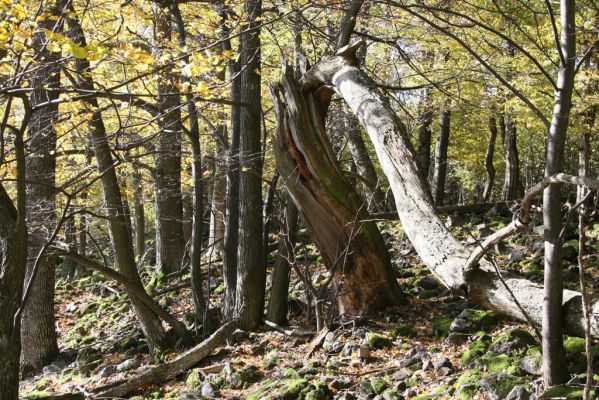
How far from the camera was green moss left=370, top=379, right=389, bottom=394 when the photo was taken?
4.87m

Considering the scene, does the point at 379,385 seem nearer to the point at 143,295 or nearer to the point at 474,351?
the point at 474,351

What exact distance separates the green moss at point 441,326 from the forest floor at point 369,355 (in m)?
0.02

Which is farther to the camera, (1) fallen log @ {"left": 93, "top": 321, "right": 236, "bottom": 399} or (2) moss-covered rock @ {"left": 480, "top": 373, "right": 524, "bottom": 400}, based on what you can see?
(1) fallen log @ {"left": 93, "top": 321, "right": 236, "bottom": 399}

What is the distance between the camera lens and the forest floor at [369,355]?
14.9 feet

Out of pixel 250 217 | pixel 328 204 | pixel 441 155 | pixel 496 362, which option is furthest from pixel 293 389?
pixel 441 155

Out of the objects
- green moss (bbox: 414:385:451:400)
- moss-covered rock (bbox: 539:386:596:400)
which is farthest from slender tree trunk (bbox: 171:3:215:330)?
moss-covered rock (bbox: 539:386:596:400)

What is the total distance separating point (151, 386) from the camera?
6844mm

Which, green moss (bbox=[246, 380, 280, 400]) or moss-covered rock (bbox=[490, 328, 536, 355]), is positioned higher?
moss-covered rock (bbox=[490, 328, 536, 355])

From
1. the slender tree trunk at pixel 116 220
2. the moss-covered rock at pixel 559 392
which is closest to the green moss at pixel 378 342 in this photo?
the moss-covered rock at pixel 559 392

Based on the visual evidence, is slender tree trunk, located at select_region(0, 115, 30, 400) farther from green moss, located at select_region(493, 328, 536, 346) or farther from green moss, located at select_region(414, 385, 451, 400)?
green moss, located at select_region(493, 328, 536, 346)

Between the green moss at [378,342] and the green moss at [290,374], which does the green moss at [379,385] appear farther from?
the green moss at [378,342]

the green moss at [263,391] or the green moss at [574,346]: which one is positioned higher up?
the green moss at [574,346]

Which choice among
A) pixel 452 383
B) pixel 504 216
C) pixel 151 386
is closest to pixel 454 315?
pixel 452 383

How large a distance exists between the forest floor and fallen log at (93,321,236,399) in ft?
0.34
